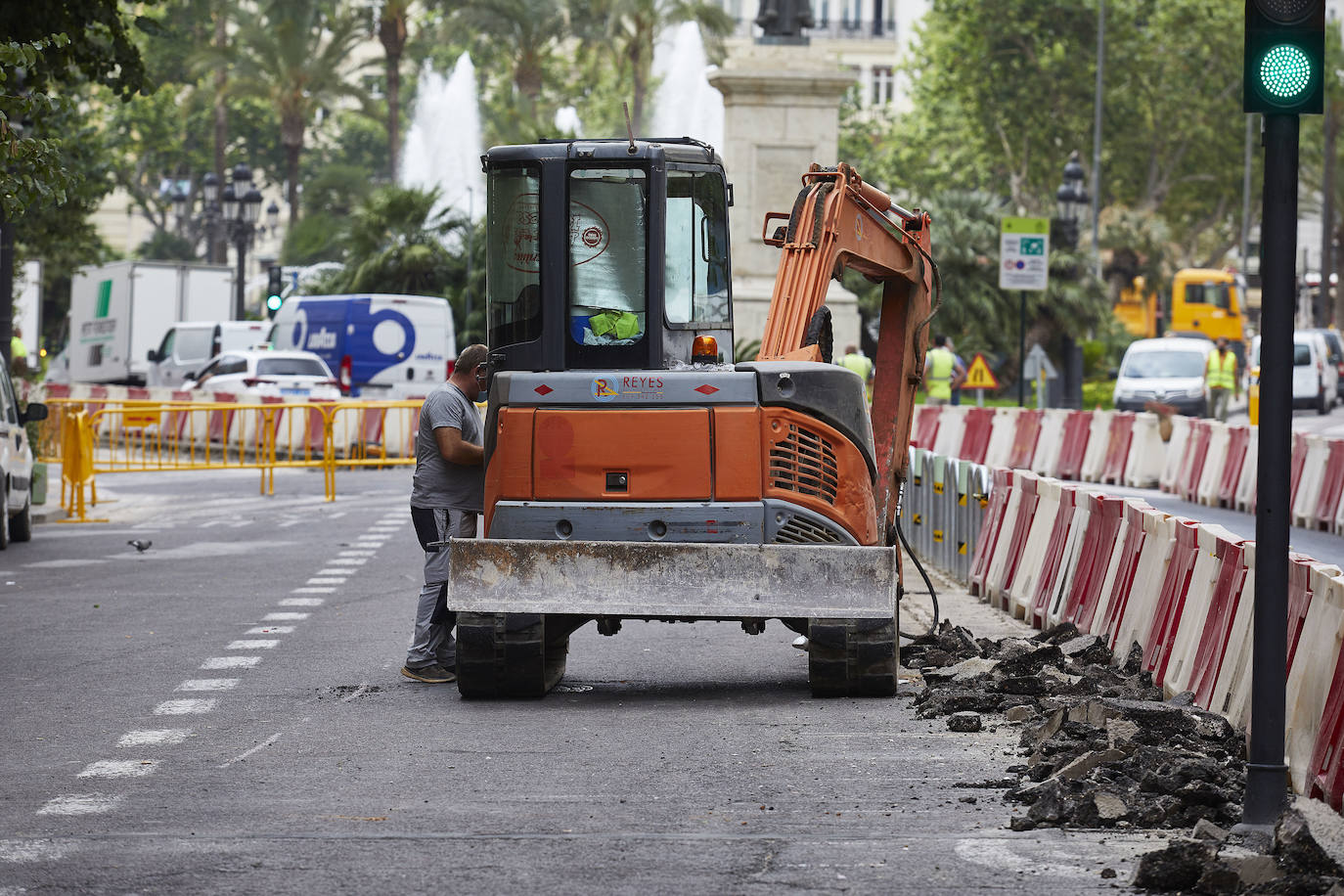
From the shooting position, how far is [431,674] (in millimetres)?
11555

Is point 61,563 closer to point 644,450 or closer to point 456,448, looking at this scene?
point 456,448

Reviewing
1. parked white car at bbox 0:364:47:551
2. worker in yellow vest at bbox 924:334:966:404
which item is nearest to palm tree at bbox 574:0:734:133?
worker in yellow vest at bbox 924:334:966:404

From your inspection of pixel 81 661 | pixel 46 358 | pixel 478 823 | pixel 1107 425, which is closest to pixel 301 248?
pixel 46 358

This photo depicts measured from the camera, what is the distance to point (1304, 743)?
25.5ft

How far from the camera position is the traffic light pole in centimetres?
707

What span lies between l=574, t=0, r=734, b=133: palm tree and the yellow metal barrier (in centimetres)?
2341

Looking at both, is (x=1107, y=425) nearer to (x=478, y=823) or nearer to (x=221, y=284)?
(x=478, y=823)

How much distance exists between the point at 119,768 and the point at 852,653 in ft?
11.6

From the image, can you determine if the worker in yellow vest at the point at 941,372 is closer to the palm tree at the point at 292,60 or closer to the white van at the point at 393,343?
the white van at the point at 393,343

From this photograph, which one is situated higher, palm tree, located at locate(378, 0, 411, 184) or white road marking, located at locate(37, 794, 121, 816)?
palm tree, located at locate(378, 0, 411, 184)

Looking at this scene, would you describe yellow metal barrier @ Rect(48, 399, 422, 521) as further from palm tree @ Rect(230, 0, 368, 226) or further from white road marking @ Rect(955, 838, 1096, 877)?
palm tree @ Rect(230, 0, 368, 226)

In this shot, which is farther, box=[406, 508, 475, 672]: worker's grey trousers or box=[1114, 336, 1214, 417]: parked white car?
box=[1114, 336, 1214, 417]: parked white car

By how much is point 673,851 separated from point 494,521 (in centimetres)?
388

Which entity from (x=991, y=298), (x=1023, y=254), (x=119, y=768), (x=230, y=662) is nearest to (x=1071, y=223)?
(x=991, y=298)
